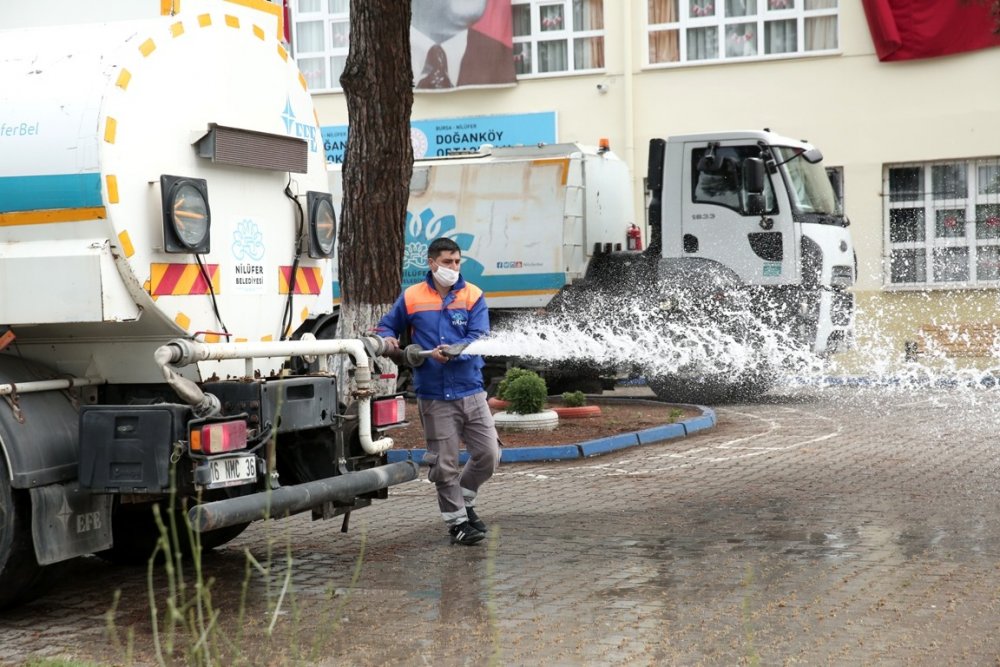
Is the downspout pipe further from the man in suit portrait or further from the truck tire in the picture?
the man in suit portrait

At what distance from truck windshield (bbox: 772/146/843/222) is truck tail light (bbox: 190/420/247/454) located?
36.1ft

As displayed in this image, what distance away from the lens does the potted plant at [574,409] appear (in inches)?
567

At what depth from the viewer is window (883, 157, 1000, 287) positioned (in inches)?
842

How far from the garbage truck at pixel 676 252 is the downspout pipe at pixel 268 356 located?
8993 mm

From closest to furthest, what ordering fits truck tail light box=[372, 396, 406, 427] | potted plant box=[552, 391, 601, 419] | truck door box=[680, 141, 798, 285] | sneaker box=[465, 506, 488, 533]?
truck tail light box=[372, 396, 406, 427] < sneaker box=[465, 506, 488, 533] < potted plant box=[552, 391, 601, 419] < truck door box=[680, 141, 798, 285]

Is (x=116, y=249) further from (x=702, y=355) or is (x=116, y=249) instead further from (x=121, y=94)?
(x=702, y=355)

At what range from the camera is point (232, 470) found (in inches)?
253

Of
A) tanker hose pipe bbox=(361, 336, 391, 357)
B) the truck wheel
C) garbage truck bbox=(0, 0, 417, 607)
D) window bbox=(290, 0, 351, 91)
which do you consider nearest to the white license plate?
garbage truck bbox=(0, 0, 417, 607)

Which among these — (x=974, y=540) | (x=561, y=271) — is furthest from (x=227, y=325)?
(x=561, y=271)

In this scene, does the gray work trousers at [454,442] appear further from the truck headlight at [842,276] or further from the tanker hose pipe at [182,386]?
the truck headlight at [842,276]

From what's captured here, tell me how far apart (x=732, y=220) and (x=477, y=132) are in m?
8.35

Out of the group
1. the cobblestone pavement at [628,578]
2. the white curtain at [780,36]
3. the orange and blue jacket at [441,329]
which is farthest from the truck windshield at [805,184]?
the orange and blue jacket at [441,329]

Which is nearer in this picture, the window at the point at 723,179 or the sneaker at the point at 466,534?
the sneaker at the point at 466,534

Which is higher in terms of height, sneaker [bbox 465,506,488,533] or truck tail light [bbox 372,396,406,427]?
truck tail light [bbox 372,396,406,427]
